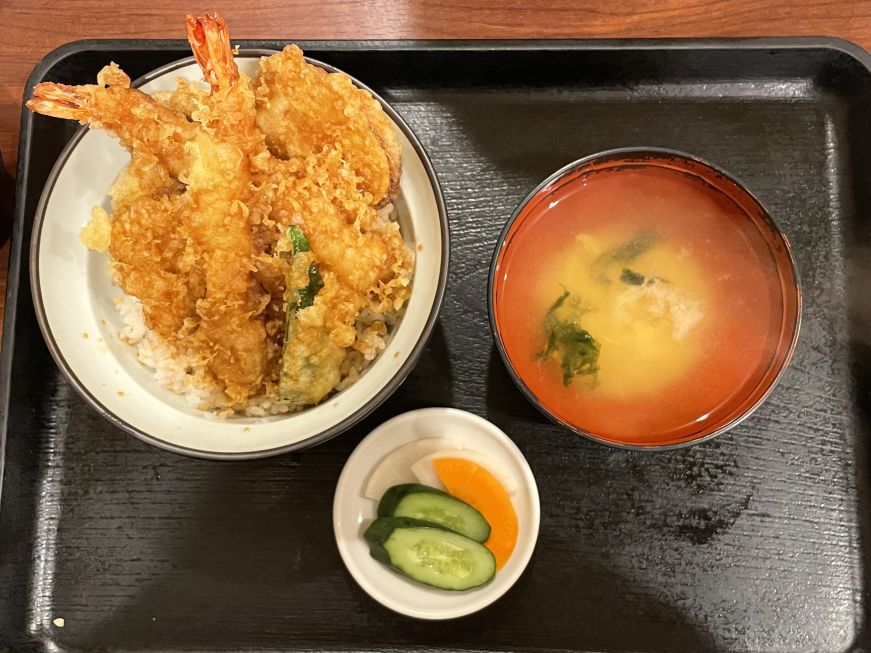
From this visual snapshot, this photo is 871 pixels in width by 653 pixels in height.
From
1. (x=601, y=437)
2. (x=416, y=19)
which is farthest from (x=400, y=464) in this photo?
(x=416, y=19)

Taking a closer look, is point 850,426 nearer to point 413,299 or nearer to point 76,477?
point 413,299

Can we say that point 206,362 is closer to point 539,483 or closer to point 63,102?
point 63,102

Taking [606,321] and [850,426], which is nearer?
[606,321]

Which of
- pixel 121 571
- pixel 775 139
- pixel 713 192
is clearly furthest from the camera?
pixel 775 139

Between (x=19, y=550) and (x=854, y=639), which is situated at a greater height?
(x=19, y=550)

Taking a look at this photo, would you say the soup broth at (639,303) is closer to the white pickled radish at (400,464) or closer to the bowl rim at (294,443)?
the bowl rim at (294,443)

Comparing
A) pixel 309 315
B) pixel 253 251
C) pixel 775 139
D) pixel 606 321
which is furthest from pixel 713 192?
pixel 253 251
